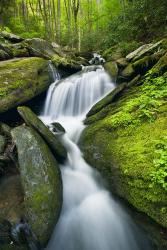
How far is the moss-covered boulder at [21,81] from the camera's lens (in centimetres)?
657

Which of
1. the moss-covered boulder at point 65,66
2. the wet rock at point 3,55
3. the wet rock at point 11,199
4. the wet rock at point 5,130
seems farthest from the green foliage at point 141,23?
the wet rock at point 11,199

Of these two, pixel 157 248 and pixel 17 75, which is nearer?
pixel 157 248

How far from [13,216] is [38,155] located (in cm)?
114

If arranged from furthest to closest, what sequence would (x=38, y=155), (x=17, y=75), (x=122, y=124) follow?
(x=17, y=75) < (x=122, y=124) < (x=38, y=155)

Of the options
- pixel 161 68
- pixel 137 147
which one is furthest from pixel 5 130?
pixel 161 68

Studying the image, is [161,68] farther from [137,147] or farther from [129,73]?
[137,147]

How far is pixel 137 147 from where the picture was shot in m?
4.51

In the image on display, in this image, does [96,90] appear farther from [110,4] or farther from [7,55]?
[110,4]

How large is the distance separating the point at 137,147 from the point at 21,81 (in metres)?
4.14

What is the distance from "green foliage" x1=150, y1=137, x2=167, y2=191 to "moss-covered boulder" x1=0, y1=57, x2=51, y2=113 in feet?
13.5

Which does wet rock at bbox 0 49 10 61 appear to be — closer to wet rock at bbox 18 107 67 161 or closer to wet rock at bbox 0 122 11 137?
wet rock at bbox 0 122 11 137

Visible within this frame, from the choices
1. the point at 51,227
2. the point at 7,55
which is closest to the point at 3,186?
the point at 51,227

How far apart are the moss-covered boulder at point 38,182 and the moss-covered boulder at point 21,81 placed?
1.76 meters

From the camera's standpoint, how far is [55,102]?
812 centimetres
